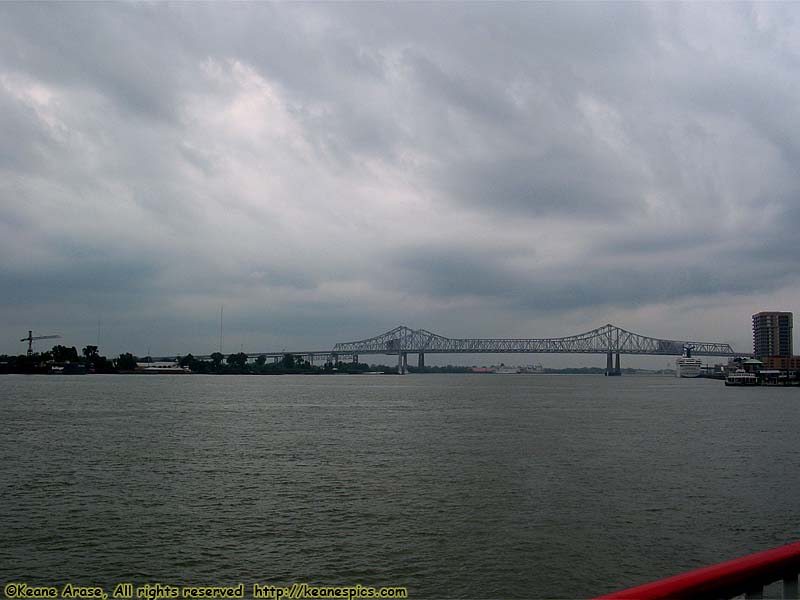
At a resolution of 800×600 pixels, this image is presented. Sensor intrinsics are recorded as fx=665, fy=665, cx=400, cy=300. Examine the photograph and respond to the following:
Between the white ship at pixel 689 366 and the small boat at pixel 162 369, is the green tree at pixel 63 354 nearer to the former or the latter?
the small boat at pixel 162 369

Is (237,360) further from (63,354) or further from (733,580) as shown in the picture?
(733,580)

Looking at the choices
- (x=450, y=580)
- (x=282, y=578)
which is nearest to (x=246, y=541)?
(x=282, y=578)

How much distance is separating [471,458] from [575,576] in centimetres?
1189

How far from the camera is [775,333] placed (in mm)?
181750

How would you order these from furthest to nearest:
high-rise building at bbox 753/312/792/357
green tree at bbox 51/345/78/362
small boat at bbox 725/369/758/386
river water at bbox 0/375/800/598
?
high-rise building at bbox 753/312/792/357, green tree at bbox 51/345/78/362, small boat at bbox 725/369/758/386, river water at bbox 0/375/800/598

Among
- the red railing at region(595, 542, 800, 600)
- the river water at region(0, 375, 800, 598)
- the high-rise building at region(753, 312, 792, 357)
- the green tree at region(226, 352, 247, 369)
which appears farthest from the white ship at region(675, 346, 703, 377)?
the red railing at region(595, 542, 800, 600)

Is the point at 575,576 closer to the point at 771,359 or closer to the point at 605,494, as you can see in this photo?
the point at 605,494

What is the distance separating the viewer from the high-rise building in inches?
7156

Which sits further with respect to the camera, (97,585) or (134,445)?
(134,445)

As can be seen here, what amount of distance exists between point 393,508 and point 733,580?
1306 centimetres

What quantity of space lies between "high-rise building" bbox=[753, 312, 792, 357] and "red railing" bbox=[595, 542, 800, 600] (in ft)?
665

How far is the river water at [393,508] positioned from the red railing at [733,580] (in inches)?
319

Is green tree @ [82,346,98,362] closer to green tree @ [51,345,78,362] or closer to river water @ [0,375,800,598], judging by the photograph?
green tree @ [51,345,78,362]

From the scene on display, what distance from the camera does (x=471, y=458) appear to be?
74.1 ft
